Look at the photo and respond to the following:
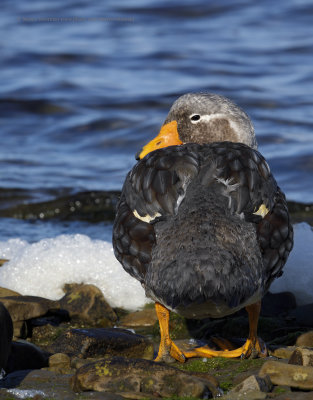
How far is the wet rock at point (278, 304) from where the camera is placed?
639cm

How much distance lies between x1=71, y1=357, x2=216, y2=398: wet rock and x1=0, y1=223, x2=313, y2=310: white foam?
234 centimetres

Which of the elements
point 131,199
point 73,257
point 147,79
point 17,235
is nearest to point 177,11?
point 147,79

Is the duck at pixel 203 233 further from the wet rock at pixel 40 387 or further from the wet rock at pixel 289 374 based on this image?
the wet rock at pixel 40 387

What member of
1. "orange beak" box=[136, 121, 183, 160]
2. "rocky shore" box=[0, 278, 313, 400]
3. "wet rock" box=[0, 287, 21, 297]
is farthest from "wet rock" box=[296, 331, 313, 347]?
"wet rock" box=[0, 287, 21, 297]

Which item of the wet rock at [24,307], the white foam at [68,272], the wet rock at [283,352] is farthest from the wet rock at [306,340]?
the wet rock at [24,307]

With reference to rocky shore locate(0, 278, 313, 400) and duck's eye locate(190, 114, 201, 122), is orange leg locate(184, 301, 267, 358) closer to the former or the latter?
rocky shore locate(0, 278, 313, 400)

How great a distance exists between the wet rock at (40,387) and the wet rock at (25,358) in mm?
137

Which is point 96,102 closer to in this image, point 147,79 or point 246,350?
point 147,79

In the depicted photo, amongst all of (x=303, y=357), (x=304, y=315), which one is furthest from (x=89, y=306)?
(x=303, y=357)

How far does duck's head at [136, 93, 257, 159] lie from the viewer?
21.4ft

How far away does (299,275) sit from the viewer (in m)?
6.53

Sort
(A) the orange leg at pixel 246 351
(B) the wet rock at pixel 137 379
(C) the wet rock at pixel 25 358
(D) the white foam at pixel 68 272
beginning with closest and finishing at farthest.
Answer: (B) the wet rock at pixel 137 379 < (C) the wet rock at pixel 25 358 < (A) the orange leg at pixel 246 351 < (D) the white foam at pixel 68 272

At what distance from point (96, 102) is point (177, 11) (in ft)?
22.1

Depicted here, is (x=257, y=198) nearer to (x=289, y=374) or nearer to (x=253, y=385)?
(x=289, y=374)
